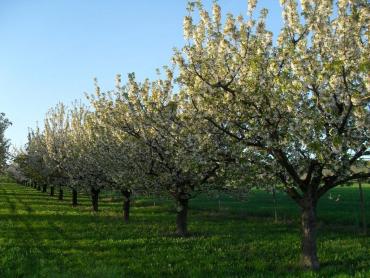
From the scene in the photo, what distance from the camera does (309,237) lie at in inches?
656

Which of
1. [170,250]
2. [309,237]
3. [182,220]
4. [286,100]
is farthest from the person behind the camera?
[182,220]

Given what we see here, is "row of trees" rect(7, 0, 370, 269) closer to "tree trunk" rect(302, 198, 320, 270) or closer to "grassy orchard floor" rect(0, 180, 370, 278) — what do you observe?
"tree trunk" rect(302, 198, 320, 270)

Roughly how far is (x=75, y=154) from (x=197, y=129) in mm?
31904

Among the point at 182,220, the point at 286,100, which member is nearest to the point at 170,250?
the point at 182,220

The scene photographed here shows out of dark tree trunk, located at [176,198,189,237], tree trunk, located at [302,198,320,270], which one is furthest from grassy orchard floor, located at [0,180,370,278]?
dark tree trunk, located at [176,198,189,237]

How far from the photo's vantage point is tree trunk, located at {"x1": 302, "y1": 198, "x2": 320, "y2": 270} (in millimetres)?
16406

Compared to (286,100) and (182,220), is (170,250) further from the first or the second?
(286,100)

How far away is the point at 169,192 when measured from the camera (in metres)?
25.9

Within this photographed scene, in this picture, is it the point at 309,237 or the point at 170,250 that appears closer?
the point at 309,237

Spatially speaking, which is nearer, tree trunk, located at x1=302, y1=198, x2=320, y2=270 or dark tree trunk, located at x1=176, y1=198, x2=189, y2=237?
tree trunk, located at x1=302, y1=198, x2=320, y2=270

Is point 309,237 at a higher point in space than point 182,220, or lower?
lower

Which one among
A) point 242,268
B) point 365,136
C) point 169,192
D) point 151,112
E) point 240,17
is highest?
point 240,17

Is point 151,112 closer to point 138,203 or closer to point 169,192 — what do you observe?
point 169,192

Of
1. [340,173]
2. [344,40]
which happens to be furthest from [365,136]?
[344,40]
